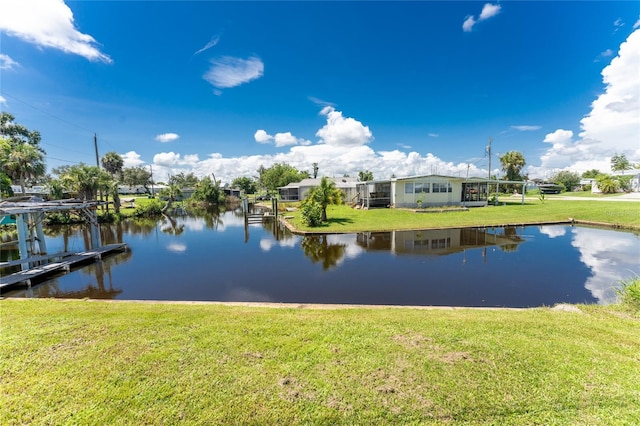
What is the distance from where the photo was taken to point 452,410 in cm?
277

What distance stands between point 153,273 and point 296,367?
8.83m

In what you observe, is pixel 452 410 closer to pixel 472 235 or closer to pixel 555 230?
pixel 472 235

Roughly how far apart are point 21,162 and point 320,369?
34044 mm

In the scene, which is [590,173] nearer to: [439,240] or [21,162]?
[439,240]

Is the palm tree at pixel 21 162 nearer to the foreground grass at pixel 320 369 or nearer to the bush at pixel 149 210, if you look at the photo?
the bush at pixel 149 210

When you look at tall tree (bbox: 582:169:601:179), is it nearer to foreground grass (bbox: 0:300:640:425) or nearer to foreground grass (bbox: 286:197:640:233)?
foreground grass (bbox: 286:197:640:233)

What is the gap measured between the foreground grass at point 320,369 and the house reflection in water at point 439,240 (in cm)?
774

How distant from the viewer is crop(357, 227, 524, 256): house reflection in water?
12727 millimetres

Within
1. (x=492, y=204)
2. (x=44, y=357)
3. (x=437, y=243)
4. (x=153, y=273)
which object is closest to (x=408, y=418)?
(x=44, y=357)

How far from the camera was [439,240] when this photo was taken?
47.7ft

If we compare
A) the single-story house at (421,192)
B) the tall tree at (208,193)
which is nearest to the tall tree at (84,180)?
the tall tree at (208,193)

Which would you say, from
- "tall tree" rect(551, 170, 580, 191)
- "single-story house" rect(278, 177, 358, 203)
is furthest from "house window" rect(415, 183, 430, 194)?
"tall tree" rect(551, 170, 580, 191)

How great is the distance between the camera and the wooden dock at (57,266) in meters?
8.84

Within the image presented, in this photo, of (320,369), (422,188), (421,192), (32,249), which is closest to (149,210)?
(32,249)
